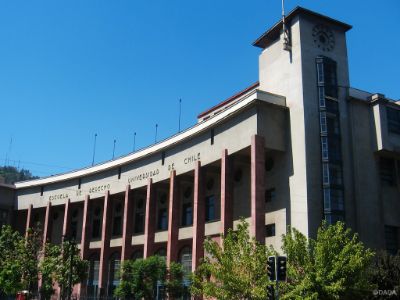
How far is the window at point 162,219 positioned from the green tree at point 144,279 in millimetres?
12798

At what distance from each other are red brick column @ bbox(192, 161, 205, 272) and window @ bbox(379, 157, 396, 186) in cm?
1639

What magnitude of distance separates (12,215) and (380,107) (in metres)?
54.9

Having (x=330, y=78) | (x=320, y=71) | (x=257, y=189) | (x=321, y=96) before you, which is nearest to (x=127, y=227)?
(x=257, y=189)

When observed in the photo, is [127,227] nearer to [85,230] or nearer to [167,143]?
[85,230]

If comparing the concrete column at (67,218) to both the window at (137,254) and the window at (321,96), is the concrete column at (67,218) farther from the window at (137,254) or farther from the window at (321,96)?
the window at (321,96)

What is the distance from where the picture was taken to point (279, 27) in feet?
152

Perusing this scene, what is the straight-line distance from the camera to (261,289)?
28.3m

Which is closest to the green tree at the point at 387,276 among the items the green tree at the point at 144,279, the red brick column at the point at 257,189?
the red brick column at the point at 257,189

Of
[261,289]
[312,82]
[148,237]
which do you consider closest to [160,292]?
[148,237]

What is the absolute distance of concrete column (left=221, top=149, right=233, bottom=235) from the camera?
43166mm

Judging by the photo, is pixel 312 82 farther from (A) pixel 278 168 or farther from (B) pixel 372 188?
(B) pixel 372 188

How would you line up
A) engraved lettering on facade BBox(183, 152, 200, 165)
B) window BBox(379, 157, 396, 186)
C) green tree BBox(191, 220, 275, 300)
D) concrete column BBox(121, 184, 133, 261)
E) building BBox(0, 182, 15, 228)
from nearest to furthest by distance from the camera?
green tree BBox(191, 220, 275, 300), window BBox(379, 157, 396, 186), engraved lettering on facade BBox(183, 152, 200, 165), concrete column BBox(121, 184, 133, 261), building BBox(0, 182, 15, 228)

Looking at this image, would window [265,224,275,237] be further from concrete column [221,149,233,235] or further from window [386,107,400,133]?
window [386,107,400,133]

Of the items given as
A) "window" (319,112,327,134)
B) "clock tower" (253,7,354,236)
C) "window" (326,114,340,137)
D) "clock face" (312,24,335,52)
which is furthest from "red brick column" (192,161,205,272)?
"clock face" (312,24,335,52)
